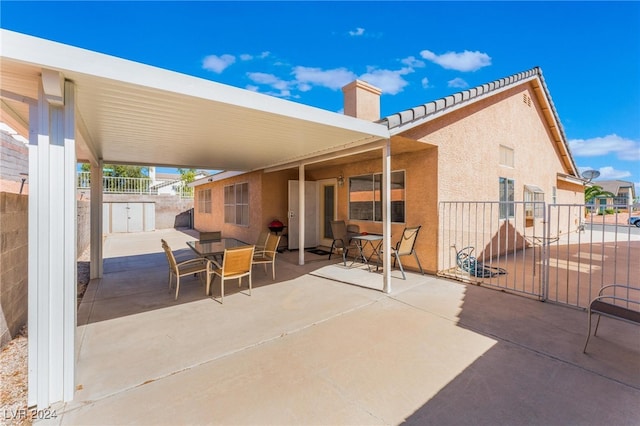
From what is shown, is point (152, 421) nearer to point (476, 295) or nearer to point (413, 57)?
point (476, 295)

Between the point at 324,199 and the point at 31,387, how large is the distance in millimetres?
7889

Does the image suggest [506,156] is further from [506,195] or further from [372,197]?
[372,197]

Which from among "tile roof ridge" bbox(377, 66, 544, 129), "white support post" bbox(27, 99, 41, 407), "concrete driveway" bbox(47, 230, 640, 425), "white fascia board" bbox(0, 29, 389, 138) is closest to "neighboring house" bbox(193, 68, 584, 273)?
"tile roof ridge" bbox(377, 66, 544, 129)

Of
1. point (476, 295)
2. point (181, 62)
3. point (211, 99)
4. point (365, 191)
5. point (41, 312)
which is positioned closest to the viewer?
point (41, 312)

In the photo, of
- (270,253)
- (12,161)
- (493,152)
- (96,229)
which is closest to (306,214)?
(270,253)

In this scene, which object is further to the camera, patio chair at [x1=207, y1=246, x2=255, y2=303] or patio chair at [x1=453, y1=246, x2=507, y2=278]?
patio chair at [x1=453, y1=246, x2=507, y2=278]

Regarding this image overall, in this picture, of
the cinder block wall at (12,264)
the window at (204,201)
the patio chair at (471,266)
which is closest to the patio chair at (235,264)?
the cinder block wall at (12,264)

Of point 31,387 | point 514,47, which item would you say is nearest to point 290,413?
point 31,387

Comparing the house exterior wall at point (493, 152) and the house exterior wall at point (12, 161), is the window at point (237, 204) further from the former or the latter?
the house exterior wall at point (493, 152)

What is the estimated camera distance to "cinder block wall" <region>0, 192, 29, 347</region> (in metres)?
3.02

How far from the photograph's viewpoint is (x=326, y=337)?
327cm

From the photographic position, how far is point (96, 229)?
600 centimetres

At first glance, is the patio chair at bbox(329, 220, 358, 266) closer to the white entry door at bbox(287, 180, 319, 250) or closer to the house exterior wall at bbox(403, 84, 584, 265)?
the white entry door at bbox(287, 180, 319, 250)

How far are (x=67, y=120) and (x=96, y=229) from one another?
15.5 feet
